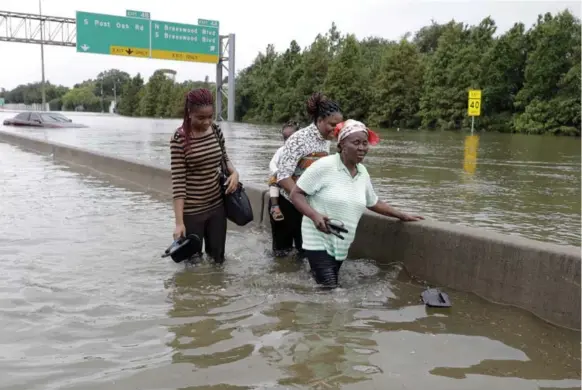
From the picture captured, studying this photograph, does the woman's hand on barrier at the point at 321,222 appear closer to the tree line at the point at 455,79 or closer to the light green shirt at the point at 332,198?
the light green shirt at the point at 332,198

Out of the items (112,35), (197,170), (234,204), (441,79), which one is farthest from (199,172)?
(441,79)

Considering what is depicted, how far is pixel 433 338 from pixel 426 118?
47377mm

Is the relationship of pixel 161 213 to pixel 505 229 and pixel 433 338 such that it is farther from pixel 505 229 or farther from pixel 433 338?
pixel 433 338

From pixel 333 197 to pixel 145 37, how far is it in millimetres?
40294

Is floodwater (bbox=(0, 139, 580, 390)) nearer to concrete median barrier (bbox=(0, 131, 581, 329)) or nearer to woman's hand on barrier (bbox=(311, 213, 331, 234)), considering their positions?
concrete median barrier (bbox=(0, 131, 581, 329))

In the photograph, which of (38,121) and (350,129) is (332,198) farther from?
(38,121)

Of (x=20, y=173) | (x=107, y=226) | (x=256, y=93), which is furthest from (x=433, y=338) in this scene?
(x=256, y=93)

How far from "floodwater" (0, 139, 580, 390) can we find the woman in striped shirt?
49cm

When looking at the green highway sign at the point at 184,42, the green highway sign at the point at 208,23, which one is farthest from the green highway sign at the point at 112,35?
the green highway sign at the point at 208,23

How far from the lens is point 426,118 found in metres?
49.2

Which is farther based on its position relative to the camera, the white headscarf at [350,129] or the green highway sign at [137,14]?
the green highway sign at [137,14]

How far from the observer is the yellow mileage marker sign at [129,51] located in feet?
132

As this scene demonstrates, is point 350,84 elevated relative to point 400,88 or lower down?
elevated

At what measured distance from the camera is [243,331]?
3.78 metres
